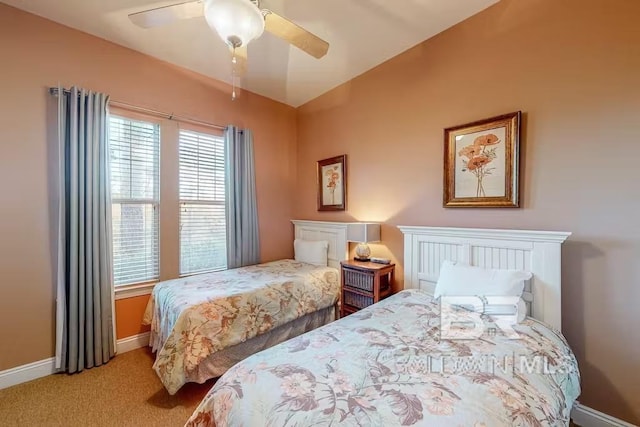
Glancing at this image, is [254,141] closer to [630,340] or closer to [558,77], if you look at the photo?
[558,77]

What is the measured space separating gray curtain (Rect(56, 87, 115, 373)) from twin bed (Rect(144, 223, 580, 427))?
188cm

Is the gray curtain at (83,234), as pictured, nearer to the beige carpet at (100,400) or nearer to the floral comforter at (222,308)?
the beige carpet at (100,400)

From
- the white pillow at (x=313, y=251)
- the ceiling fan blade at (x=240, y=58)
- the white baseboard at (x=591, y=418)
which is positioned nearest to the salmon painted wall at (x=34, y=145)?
the ceiling fan blade at (x=240, y=58)

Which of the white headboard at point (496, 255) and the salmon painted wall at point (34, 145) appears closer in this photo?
the white headboard at point (496, 255)

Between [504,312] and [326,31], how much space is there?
2548 millimetres

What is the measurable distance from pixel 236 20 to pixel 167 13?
1.75 ft

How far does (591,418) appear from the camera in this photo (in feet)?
5.45

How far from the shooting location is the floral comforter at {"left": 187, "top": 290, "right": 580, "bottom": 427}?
34.7 inches

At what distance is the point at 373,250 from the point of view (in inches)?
115

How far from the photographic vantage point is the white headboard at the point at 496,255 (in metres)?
1.69

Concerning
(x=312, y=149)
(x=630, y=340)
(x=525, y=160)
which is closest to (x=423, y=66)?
(x=525, y=160)

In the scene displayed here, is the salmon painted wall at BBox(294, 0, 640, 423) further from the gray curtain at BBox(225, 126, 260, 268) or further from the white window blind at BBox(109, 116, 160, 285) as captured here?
the white window blind at BBox(109, 116, 160, 285)

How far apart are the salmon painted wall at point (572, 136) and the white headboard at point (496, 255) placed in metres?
0.16

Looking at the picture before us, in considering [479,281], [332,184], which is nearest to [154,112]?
[332,184]
